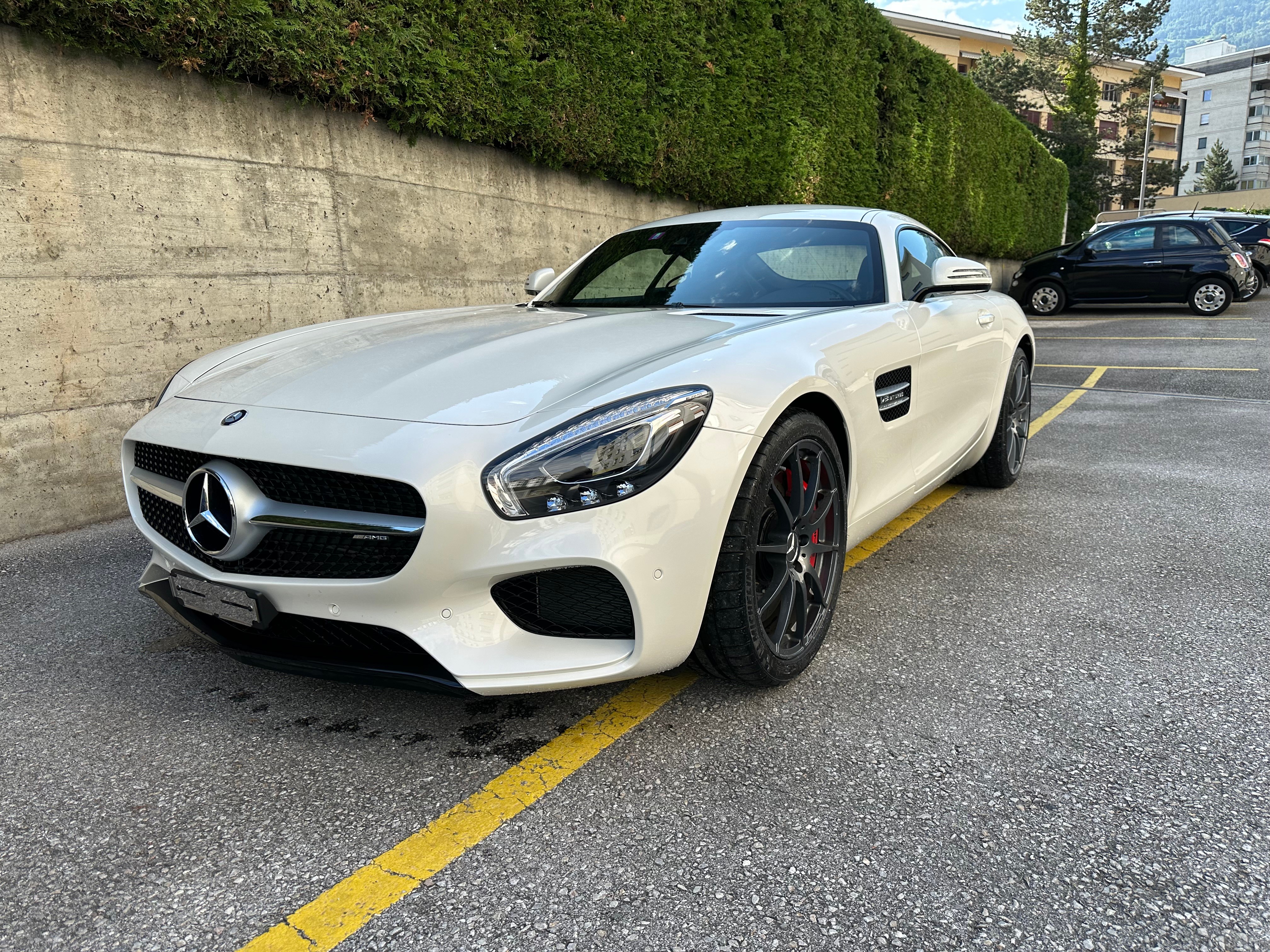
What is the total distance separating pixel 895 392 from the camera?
3.07 meters

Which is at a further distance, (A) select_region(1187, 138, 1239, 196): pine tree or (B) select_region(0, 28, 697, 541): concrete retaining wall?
(A) select_region(1187, 138, 1239, 196): pine tree

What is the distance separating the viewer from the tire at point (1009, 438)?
452cm

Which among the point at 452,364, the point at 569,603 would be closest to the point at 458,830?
the point at 569,603

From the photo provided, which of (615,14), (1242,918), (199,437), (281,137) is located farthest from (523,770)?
(615,14)

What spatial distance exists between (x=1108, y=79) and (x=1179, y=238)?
76.0m

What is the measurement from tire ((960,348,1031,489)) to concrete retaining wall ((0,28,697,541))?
3636 millimetres

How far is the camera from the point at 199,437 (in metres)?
2.32

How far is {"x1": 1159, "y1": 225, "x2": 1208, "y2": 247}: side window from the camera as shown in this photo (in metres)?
14.9

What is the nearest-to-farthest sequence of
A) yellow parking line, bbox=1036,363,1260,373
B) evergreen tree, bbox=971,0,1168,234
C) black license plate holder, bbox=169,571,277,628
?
1. black license plate holder, bbox=169,571,277,628
2. yellow parking line, bbox=1036,363,1260,373
3. evergreen tree, bbox=971,0,1168,234

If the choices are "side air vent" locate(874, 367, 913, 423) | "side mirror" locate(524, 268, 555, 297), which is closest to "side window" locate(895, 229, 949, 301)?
"side air vent" locate(874, 367, 913, 423)

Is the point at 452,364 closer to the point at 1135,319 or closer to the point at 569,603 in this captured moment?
the point at 569,603

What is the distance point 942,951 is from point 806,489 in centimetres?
126

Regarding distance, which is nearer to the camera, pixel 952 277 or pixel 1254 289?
pixel 952 277

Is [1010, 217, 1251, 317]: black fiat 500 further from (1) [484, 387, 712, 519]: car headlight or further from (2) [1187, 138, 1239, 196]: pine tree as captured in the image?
(2) [1187, 138, 1239, 196]: pine tree
